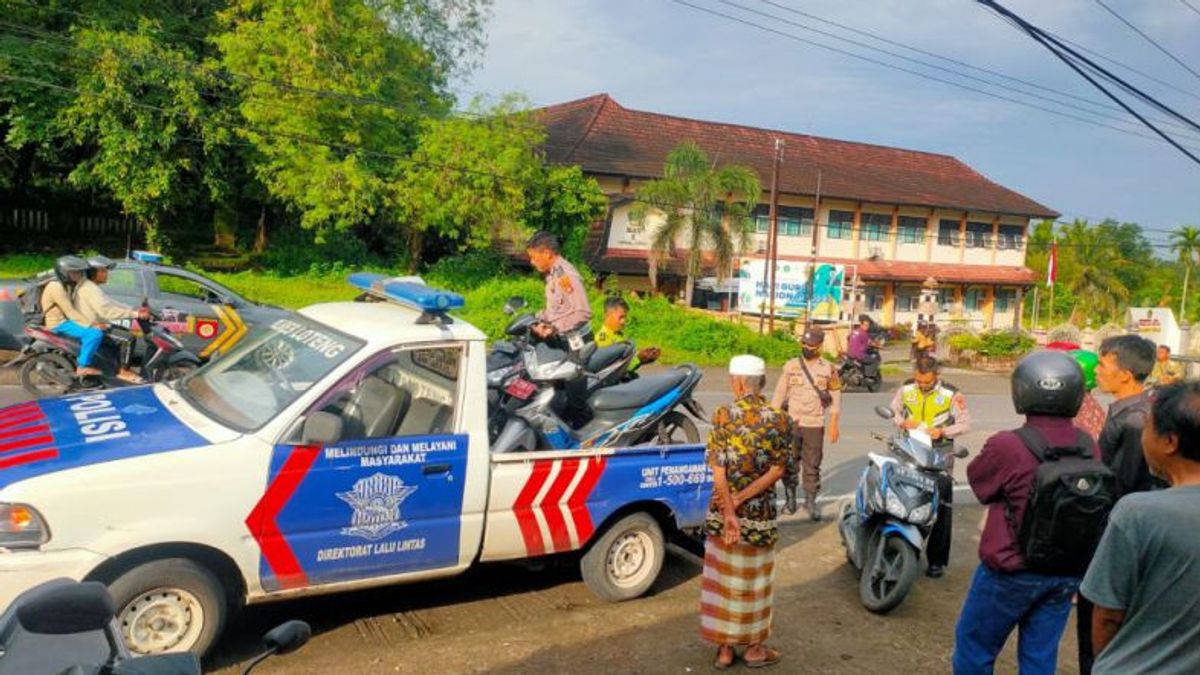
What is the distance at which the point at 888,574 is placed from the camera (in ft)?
19.7

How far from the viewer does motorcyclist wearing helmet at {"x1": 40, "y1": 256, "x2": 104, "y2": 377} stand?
10.2 m

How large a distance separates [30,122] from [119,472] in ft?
79.1

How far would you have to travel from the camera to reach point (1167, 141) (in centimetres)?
1005

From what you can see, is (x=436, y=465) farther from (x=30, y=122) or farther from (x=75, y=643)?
(x=30, y=122)

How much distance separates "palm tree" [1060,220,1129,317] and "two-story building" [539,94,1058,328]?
7.37 metres

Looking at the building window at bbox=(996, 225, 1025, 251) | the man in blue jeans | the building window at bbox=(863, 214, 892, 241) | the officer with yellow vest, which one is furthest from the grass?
the building window at bbox=(996, 225, 1025, 251)

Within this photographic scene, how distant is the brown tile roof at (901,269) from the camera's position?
1344 inches

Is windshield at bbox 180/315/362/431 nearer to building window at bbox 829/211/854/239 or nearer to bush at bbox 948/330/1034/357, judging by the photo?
bush at bbox 948/330/1034/357

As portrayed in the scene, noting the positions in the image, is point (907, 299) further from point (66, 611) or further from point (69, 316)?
point (66, 611)

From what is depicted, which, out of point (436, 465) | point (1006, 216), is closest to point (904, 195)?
point (1006, 216)

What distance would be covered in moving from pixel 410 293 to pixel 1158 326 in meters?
29.5

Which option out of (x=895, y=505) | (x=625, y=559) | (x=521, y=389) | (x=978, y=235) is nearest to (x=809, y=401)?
(x=895, y=505)

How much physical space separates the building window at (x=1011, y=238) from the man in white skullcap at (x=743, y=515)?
47.2 metres

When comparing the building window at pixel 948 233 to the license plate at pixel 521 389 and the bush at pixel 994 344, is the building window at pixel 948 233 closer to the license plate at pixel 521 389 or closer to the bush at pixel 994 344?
the bush at pixel 994 344
